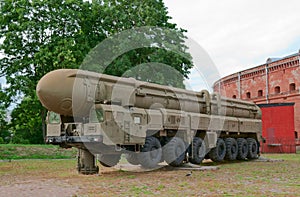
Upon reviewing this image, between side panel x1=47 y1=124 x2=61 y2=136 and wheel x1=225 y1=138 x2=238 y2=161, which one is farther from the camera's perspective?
wheel x1=225 y1=138 x2=238 y2=161

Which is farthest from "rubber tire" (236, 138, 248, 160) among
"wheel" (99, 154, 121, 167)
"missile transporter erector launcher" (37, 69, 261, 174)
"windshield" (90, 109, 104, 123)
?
"windshield" (90, 109, 104, 123)

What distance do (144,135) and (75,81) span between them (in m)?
2.93

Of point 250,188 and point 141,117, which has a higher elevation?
point 141,117

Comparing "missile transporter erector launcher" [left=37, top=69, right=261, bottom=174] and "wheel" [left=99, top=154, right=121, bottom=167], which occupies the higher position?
"missile transporter erector launcher" [left=37, top=69, right=261, bottom=174]

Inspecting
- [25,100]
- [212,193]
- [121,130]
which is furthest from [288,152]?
[212,193]

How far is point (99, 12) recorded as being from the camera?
27.9m

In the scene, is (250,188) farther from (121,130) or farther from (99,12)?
(99,12)

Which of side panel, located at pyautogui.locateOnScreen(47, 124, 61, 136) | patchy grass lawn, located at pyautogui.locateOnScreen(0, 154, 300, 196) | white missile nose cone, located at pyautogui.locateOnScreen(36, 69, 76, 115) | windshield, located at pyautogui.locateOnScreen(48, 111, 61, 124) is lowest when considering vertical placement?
patchy grass lawn, located at pyautogui.locateOnScreen(0, 154, 300, 196)

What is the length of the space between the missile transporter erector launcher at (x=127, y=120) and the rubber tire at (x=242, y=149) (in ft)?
7.30

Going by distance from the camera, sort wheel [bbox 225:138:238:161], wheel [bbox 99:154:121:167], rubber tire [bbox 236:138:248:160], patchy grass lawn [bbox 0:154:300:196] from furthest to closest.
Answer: rubber tire [bbox 236:138:248:160]
wheel [bbox 225:138:238:161]
wheel [bbox 99:154:121:167]
patchy grass lawn [bbox 0:154:300:196]

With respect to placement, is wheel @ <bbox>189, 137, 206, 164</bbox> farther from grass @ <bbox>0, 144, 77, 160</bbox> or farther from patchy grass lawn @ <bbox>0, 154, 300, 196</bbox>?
grass @ <bbox>0, 144, 77, 160</bbox>

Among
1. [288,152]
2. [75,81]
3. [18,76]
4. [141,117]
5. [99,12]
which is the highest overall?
[99,12]

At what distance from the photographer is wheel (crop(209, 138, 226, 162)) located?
60.3 ft

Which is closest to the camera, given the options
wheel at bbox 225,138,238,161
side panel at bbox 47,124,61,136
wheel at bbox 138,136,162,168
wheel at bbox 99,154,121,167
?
side panel at bbox 47,124,61,136
